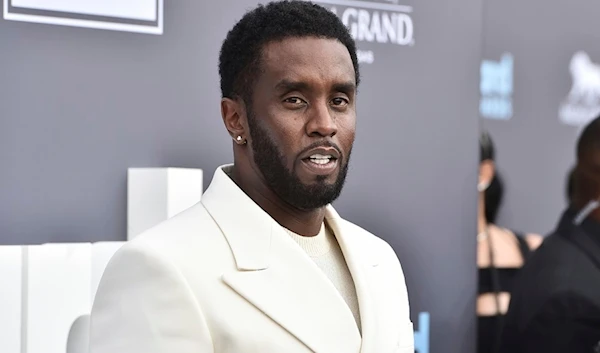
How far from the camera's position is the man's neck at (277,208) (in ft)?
4.77

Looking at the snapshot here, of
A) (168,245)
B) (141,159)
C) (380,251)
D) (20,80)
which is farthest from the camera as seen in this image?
(141,159)

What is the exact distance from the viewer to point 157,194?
2.14m

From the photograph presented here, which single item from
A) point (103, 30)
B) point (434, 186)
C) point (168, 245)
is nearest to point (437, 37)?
point (434, 186)

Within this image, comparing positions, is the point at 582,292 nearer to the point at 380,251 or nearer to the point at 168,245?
the point at 380,251

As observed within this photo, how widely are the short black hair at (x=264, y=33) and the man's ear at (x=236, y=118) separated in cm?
1

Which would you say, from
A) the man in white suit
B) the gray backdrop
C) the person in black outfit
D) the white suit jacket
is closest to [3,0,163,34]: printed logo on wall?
the gray backdrop

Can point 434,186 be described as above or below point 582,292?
above

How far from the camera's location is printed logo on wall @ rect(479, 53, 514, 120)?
286 centimetres

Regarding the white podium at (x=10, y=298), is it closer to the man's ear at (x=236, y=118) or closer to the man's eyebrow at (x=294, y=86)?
the man's ear at (x=236, y=118)

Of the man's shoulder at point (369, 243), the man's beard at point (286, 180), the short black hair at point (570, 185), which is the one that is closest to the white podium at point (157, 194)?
the man's shoulder at point (369, 243)

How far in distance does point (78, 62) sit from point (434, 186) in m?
1.17

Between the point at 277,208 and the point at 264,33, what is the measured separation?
279mm

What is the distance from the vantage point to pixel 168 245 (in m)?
1.30

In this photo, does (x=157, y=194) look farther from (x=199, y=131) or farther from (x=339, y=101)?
(x=339, y=101)
